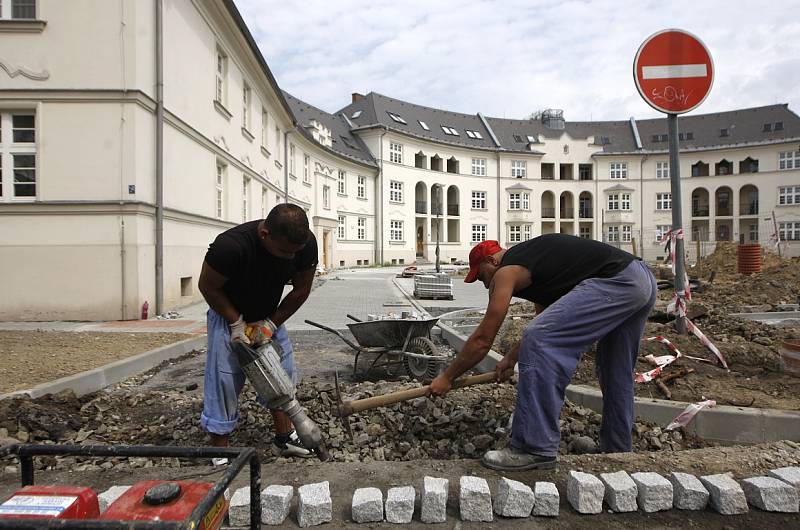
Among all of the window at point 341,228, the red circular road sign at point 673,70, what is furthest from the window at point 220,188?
the window at point 341,228

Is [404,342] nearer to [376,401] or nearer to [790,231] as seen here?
[376,401]

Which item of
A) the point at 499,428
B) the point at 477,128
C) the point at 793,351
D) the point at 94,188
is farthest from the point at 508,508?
the point at 477,128

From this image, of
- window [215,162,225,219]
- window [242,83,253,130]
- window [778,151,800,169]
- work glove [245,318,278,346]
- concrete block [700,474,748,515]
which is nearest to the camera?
concrete block [700,474,748,515]

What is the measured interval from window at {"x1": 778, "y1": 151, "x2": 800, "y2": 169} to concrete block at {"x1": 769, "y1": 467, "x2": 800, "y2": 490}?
168 feet

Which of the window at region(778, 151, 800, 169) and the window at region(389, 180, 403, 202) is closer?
the window at region(389, 180, 403, 202)

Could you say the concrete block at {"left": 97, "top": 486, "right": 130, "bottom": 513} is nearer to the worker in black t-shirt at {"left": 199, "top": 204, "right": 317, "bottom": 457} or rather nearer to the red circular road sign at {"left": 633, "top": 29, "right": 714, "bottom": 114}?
the worker in black t-shirt at {"left": 199, "top": 204, "right": 317, "bottom": 457}

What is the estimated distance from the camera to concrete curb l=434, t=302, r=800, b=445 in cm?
317

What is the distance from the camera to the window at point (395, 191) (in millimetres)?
39281

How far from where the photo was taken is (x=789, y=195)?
42.3m

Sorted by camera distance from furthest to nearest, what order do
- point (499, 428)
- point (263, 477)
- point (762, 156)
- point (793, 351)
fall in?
point (762, 156) < point (793, 351) < point (499, 428) < point (263, 477)

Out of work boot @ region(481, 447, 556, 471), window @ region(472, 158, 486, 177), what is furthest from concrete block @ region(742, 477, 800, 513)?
window @ region(472, 158, 486, 177)

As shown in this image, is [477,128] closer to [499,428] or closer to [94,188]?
[94,188]

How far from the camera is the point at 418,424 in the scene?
354cm

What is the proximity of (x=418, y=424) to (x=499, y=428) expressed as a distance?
0.57 m
